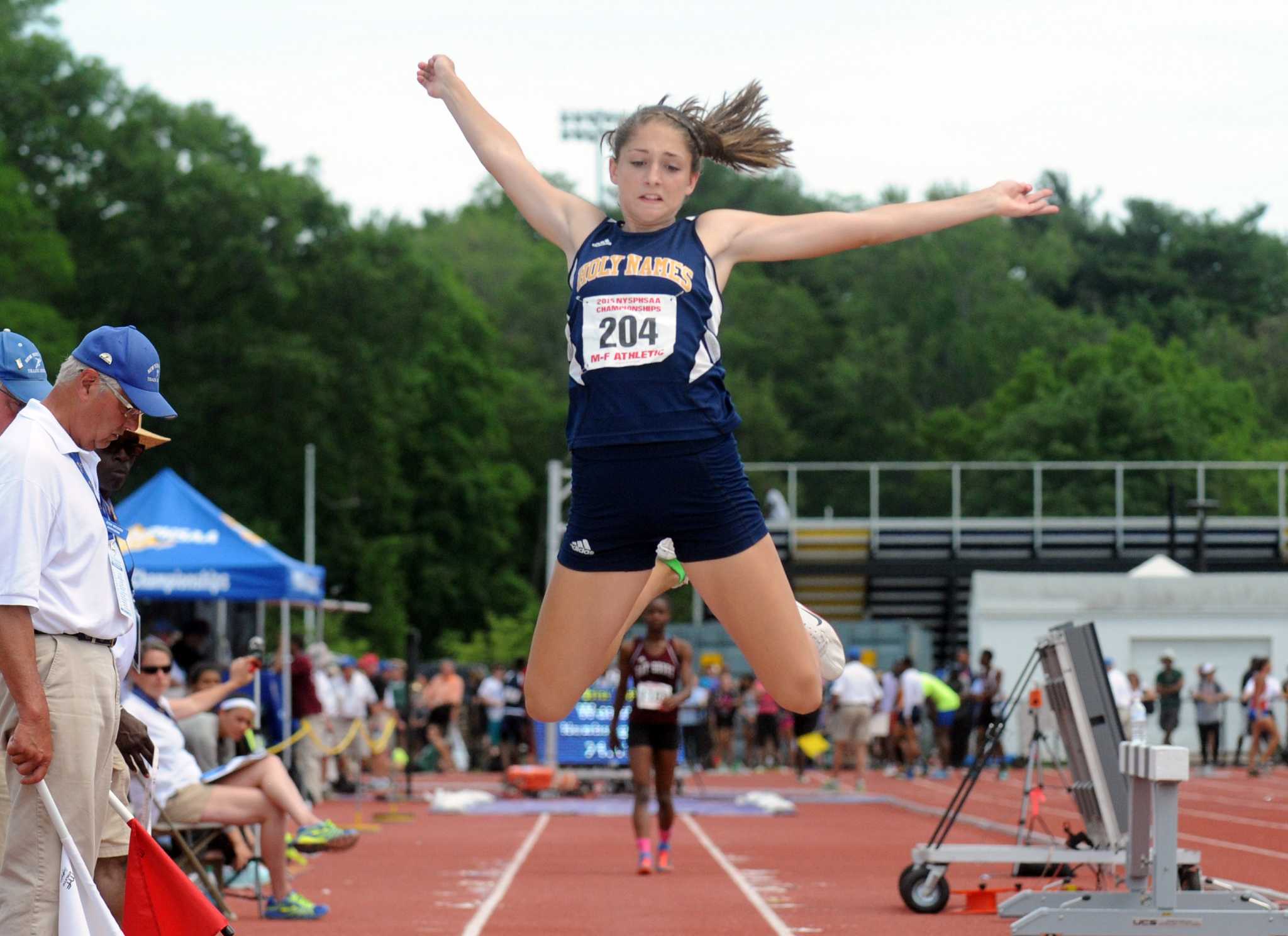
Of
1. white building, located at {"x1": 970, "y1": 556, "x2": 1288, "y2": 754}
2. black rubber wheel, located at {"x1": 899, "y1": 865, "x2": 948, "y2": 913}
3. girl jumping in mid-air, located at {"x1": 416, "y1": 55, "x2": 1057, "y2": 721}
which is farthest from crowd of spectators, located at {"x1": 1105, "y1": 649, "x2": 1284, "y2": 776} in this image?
girl jumping in mid-air, located at {"x1": 416, "y1": 55, "x2": 1057, "y2": 721}

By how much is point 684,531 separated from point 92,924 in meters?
1.98

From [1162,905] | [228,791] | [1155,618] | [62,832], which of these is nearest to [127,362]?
[62,832]

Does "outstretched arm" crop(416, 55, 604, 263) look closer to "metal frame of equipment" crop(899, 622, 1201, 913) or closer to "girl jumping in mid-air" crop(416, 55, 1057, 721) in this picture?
"girl jumping in mid-air" crop(416, 55, 1057, 721)

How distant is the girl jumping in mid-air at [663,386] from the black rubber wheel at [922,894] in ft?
17.1

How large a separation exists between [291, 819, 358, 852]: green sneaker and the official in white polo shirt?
500 centimetres

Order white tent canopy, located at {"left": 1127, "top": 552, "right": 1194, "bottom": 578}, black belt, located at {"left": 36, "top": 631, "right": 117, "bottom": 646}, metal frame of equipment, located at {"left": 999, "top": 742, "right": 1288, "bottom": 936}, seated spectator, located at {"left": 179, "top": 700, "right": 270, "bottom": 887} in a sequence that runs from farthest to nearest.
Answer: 1. white tent canopy, located at {"left": 1127, "top": 552, "right": 1194, "bottom": 578}
2. seated spectator, located at {"left": 179, "top": 700, "right": 270, "bottom": 887}
3. metal frame of equipment, located at {"left": 999, "top": 742, "right": 1288, "bottom": 936}
4. black belt, located at {"left": 36, "top": 631, "right": 117, "bottom": 646}

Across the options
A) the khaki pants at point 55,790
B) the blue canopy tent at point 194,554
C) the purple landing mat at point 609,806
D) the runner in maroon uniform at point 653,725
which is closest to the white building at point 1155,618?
the purple landing mat at point 609,806

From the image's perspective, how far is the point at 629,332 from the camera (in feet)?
18.4

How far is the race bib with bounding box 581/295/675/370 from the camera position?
5602mm

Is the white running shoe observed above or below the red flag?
above

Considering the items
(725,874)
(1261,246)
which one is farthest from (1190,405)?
(725,874)

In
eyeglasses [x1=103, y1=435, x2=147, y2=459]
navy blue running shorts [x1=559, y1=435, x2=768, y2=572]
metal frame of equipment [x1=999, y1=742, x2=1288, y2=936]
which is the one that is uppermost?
eyeglasses [x1=103, y1=435, x2=147, y2=459]

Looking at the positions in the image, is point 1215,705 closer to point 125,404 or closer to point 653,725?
point 653,725

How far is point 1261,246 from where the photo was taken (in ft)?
268
